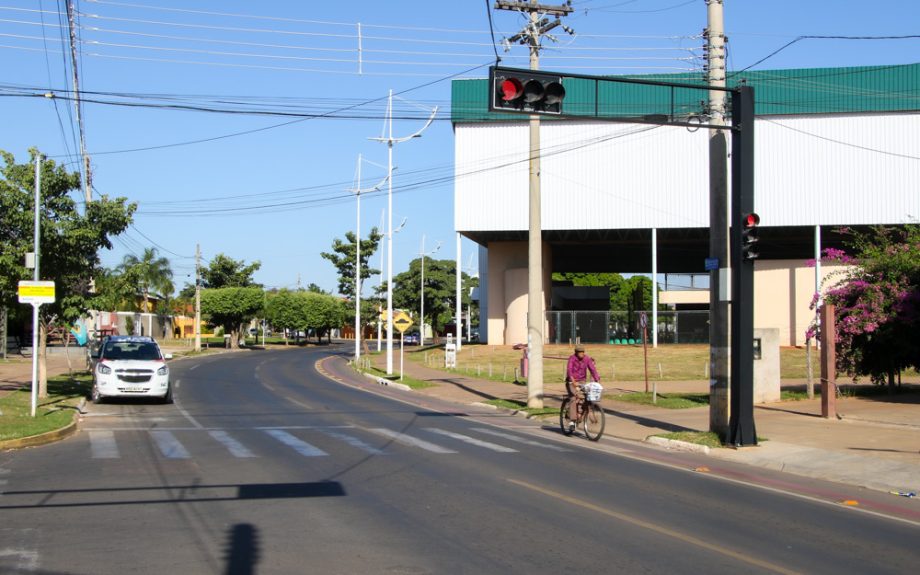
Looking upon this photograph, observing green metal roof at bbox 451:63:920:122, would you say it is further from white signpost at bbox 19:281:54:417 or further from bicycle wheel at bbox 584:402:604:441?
bicycle wheel at bbox 584:402:604:441

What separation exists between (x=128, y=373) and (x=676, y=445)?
14706mm

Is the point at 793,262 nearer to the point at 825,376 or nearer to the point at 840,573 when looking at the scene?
the point at 825,376

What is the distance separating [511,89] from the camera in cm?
1348

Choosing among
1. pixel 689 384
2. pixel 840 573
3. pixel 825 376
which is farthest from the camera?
pixel 689 384

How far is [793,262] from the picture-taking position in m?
53.2

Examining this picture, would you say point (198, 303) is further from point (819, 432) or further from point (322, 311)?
point (819, 432)

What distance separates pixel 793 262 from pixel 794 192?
4442 mm

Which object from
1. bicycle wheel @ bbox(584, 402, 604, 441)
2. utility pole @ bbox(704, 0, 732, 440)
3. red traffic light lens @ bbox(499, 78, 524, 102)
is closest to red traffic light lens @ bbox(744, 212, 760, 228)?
utility pole @ bbox(704, 0, 732, 440)

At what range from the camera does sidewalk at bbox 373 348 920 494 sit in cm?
1280

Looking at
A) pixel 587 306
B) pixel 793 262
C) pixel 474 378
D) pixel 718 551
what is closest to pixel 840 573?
pixel 718 551

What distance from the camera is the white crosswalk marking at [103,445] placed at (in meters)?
13.4

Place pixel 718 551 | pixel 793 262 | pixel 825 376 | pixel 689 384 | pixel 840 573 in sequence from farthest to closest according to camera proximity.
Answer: pixel 793 262
pixel 689 384
pixel 825 376
pixel 718 551
pixel 840 573

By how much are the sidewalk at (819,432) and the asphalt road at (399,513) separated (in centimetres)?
187

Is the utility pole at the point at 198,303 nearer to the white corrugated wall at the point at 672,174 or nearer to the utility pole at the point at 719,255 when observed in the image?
the white corrugated wall at the point at 672,174
